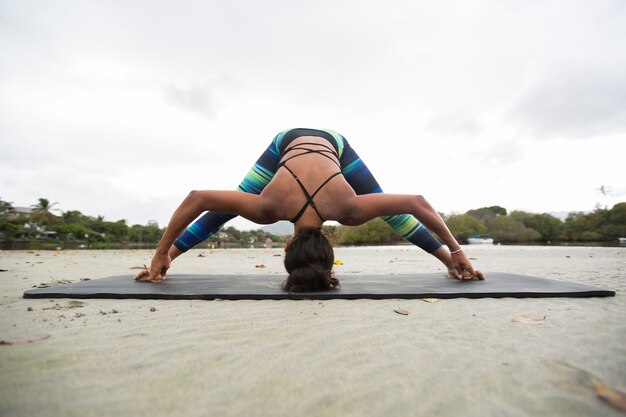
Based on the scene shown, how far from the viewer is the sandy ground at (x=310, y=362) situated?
1059 millimetres

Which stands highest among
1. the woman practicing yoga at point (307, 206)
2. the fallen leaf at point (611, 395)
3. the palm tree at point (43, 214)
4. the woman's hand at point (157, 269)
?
the palm tree at point (43, 214)

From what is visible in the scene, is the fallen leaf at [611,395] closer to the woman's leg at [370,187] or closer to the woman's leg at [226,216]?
the woman's leg at [370,187]

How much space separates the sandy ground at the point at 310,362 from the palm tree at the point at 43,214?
5817 cm

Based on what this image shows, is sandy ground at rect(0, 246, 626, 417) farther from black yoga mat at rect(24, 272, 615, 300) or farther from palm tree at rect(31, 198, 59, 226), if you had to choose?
palm tree at rect(31, 198, 59, 226)

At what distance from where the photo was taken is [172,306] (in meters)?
2.46

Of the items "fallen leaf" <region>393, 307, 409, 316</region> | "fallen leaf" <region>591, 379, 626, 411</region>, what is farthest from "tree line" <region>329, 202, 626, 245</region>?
"fallen leaf" <region>591, 379, 626, 411</region>

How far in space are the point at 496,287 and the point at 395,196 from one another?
1.35 meters

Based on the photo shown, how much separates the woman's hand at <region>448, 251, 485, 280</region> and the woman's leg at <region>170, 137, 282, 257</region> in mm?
2482

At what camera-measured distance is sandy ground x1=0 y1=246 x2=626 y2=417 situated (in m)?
1.06

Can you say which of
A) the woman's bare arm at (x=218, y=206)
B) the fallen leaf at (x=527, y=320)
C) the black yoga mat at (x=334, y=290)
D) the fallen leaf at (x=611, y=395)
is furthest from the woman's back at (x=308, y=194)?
the fallen leaf at (x=611, y=395)

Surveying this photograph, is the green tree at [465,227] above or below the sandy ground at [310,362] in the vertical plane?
above

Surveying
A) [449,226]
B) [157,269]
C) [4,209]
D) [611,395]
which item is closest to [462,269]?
[611,395]

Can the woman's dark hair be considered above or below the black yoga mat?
above

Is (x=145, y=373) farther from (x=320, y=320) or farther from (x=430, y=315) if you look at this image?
(x=430, y=315)
